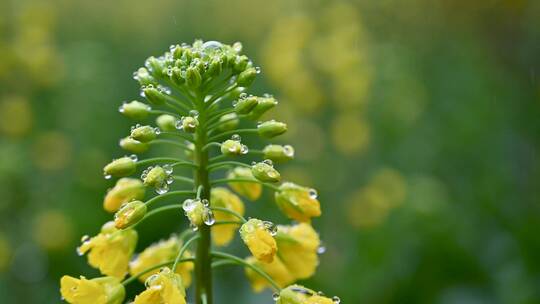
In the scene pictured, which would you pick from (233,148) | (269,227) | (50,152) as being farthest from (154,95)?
(50,152)

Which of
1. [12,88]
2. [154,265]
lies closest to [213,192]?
[154,265]

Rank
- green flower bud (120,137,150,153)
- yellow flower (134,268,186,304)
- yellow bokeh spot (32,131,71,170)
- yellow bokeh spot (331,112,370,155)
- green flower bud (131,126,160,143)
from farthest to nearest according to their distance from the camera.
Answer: yellow bokeh spot (331,112,370,155) < yellow bokeh spot (32,131,71,170) < green flower bud (120,137,150,153) < green flower bud (131,126,160,143) < yellow flower (134,268,186,304)

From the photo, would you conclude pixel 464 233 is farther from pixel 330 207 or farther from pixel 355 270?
pixel 330 207

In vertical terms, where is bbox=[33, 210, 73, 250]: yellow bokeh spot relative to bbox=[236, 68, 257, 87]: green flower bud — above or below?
above

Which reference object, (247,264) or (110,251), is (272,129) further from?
(110,251)

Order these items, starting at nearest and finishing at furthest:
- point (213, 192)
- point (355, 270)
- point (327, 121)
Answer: point (213, 192) < point (355, 270) < point (327, 121)

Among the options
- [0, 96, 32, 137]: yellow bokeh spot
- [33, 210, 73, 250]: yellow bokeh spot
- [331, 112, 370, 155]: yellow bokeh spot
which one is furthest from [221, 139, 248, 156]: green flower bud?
[331, 112, 370, 155]: yellow bokeh spot

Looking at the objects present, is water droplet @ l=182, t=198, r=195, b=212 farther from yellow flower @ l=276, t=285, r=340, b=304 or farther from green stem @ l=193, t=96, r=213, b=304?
yellow flower @ l=276, t=285, r=340, b=304
